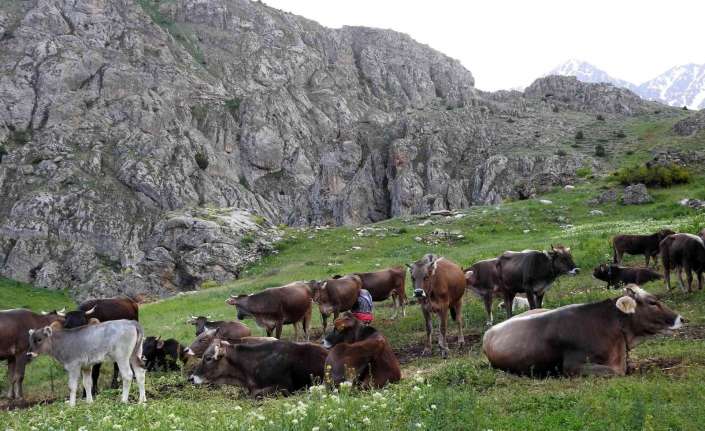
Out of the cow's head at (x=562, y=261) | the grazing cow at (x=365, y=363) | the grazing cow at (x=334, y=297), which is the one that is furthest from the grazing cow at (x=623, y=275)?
the grazing cow at (x=365, y=363)

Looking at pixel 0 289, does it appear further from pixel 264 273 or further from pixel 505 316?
pixel 505 316

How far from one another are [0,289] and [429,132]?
69.0 metres

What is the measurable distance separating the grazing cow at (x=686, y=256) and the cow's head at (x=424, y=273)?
7773mm

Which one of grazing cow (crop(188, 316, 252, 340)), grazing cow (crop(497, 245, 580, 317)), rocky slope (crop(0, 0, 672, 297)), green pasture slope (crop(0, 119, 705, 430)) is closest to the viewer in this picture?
green pasture slope (crop(0, 119, 705, 430))

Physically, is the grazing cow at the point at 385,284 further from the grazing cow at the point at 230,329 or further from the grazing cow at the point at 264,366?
the grazing cow at the point at 264,366

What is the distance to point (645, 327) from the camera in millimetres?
9578

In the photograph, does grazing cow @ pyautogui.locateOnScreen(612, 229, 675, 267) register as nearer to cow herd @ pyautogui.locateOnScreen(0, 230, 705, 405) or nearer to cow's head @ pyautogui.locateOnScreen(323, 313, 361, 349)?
cow herd @ pyautogui.locateOnScreen(0, 230, 705, 405)

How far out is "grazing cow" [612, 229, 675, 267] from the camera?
22062mm

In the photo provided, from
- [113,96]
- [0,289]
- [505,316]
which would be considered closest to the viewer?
[505,316]

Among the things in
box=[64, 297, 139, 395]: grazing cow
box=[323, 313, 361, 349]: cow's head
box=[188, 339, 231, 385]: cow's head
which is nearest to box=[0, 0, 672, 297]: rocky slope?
box=[64, 297, 139, 395]: grazing cow

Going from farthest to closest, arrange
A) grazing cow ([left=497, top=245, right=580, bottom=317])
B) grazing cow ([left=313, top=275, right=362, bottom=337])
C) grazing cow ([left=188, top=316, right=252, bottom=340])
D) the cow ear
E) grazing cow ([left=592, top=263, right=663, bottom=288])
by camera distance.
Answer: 1. grazing cow ([left=313, top=275, right=362, bottom=337])
2. grazing cow ([left=592, top=263, right=663, bottom=288])
3. grazing cow ([left=188, top=316, right=252, bottom=340])
4. grazing cow ([left=497, top=245, right=580, bottom=317])
5. the cow ear

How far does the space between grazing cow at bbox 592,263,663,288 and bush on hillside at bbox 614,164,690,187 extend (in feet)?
77.4

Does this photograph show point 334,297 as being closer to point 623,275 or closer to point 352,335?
point 352,335

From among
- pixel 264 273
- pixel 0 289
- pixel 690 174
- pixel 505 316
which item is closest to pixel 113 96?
pixel 0 289
